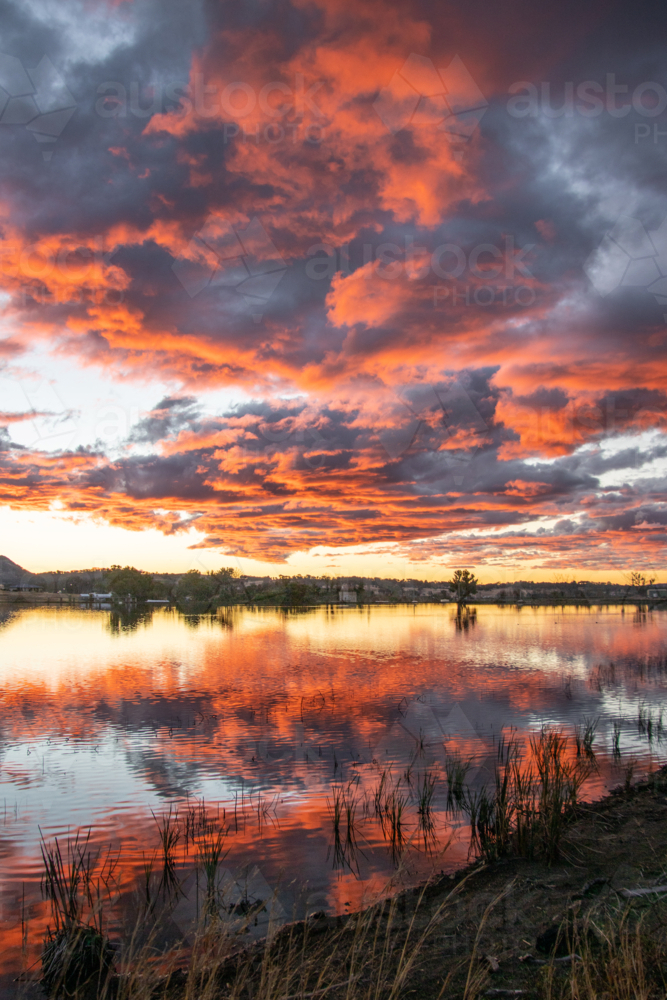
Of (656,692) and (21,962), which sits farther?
(656,692)

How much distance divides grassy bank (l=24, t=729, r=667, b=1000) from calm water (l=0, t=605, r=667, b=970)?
61cm

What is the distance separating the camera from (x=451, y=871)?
10711 mm

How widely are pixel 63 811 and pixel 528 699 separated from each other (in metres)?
22.9

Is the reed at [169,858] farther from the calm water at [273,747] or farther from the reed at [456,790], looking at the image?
the reed at [456,790]

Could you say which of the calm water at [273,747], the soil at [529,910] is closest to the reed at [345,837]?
the calm water at [273,747]

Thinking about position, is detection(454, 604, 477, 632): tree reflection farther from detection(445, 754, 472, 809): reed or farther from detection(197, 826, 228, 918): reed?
detection(197, 826, 228, 918): reed

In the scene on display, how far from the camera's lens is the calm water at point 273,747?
11.1 m

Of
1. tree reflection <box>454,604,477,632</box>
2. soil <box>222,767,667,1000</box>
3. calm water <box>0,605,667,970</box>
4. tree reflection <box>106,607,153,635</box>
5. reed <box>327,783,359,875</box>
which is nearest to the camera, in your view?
soil <box>222,767,667,1000</box>

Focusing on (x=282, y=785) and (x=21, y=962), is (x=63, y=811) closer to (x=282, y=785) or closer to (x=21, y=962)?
(x=282, y=785)

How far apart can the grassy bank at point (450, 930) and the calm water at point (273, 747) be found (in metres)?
0.61

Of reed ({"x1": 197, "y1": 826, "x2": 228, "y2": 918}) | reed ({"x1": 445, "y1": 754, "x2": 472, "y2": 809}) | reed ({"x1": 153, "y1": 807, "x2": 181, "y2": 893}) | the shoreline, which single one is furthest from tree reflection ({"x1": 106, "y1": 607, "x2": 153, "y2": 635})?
the shoreline

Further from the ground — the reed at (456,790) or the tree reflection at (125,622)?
the reed at (456,790)

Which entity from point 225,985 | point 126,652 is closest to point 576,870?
point 225,985

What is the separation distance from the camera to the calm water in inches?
438
